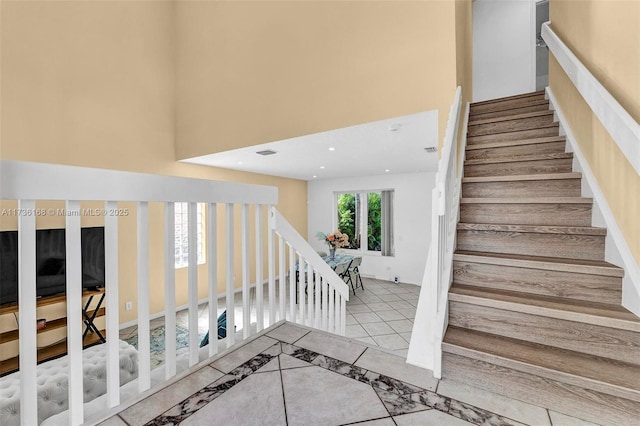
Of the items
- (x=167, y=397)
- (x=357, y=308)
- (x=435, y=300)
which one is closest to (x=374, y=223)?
(x=357, y=308)

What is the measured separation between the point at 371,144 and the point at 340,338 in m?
2.74

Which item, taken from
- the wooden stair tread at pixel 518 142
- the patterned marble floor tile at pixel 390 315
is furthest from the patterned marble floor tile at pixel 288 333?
the patterned marble floor tile at pixel 390 315

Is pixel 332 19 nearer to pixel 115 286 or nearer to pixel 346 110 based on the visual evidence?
pixel 346 110

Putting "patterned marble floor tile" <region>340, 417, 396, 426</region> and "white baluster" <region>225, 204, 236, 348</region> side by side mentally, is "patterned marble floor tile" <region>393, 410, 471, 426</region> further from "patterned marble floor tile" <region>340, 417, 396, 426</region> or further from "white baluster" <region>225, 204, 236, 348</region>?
"white baluster" <region>225, 204, 236, 348</region>

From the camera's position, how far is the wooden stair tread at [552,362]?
1045 millimetres

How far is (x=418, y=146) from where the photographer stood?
3.81 m

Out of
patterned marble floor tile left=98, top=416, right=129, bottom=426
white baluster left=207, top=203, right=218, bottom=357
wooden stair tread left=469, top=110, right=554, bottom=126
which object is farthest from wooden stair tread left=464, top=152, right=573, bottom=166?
patterned marble floor tile left=98, top=416, right=129, bottom=426

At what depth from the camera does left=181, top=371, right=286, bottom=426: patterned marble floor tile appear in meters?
0.93

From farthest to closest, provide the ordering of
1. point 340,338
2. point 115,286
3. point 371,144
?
1. point 371,144
2. point 340,338
3. point 115,286

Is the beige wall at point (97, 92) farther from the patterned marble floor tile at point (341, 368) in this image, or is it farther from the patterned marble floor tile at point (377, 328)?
the patterned marble floor tile at point (341, 368)

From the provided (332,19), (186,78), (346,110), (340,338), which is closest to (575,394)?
(340,338)

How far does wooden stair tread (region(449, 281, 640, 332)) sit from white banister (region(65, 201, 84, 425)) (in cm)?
160

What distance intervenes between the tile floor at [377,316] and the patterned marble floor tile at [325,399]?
185 cm

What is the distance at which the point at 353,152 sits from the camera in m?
4.07
